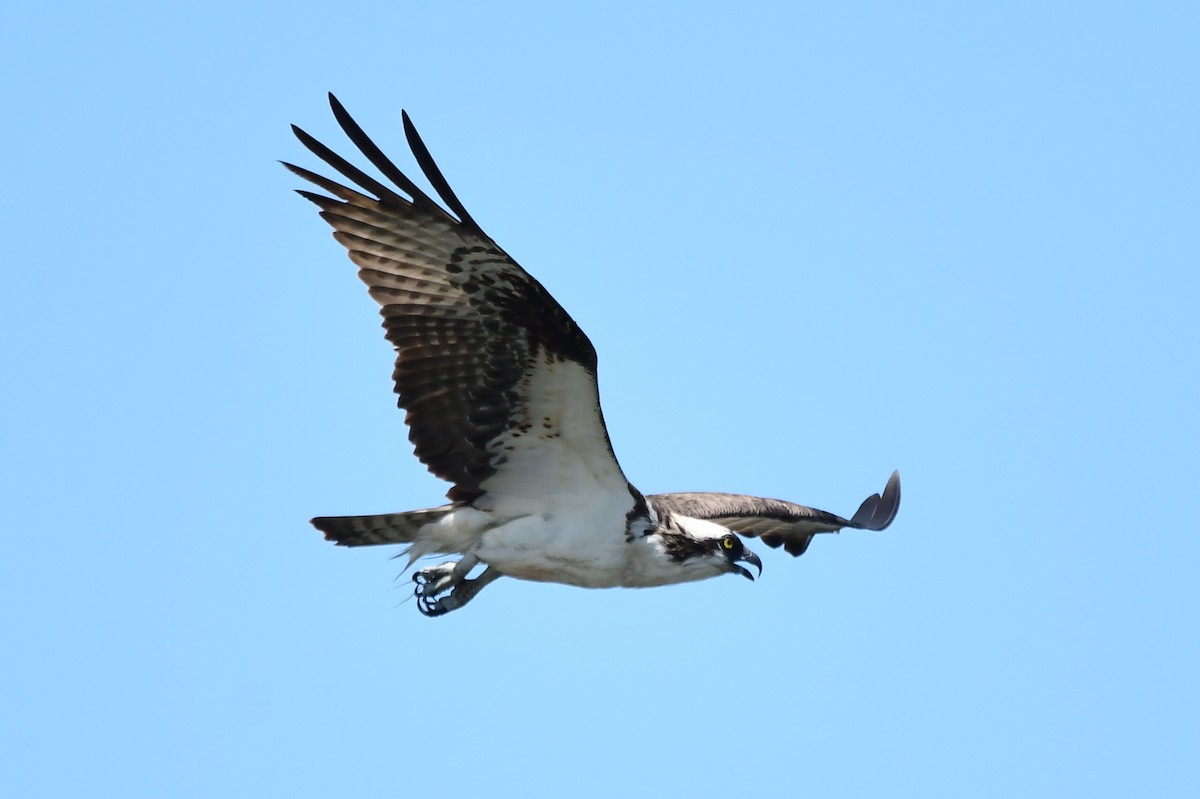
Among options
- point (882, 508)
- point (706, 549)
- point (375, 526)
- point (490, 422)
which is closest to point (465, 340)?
point (490, 422)

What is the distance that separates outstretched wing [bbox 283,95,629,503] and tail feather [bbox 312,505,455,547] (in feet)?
1.01

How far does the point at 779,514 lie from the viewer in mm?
12117

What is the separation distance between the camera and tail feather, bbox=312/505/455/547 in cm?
983

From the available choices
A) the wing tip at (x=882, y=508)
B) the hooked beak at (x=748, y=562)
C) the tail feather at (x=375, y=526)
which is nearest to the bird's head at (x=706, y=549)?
the hooked beak at (x=748, y=562)

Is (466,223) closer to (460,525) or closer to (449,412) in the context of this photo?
(449,412)

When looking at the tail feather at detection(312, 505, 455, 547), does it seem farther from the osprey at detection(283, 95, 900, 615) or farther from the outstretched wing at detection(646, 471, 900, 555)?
the outstretched wing at detection(646, 471, 900, 555)

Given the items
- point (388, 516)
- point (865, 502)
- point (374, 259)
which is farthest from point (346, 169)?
point (865, 502)

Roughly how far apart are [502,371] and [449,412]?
1.46 ft

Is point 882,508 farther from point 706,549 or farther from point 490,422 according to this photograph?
point 490,422

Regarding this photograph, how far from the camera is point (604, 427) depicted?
9.77 m

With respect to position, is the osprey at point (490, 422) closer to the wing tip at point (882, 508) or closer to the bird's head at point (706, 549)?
the bird's head at point (706, 549)

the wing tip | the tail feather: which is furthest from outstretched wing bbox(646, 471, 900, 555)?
the tail feather

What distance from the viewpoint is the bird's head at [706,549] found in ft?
33.1

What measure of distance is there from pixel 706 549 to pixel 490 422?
5.08 ft
